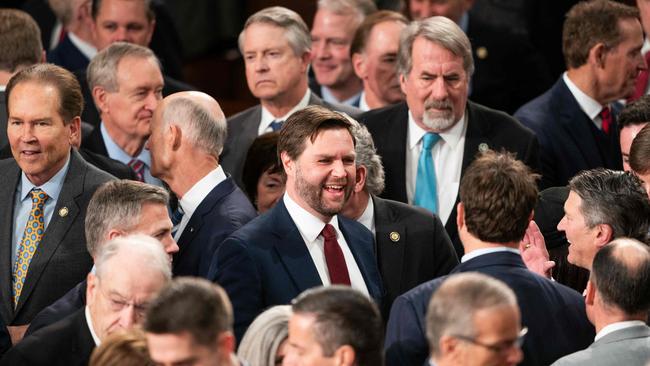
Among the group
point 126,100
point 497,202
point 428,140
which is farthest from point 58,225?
point 497,202

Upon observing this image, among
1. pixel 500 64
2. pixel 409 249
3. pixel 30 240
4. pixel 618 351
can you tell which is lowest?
pixel 618 351

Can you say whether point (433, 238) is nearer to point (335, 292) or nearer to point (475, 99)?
point (335, 292)

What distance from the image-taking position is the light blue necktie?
7488mm

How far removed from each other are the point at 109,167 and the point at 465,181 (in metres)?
2.47

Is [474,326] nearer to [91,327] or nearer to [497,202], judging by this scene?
[497,202]

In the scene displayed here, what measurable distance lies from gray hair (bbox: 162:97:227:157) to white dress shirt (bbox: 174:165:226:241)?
15 centimetres

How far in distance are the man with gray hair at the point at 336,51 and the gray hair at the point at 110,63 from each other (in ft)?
5.85

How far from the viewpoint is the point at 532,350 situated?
5.37 metres

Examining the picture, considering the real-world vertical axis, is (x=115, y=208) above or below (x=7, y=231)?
above

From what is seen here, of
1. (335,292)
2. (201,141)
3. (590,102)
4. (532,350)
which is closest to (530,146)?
(590,102)

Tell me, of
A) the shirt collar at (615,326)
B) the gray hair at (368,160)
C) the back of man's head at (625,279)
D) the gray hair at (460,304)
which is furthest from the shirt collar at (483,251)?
the gray hair at (368,160)

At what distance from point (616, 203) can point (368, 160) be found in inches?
50.7

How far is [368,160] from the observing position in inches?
266

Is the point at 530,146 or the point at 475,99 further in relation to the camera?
the point at 475,99
